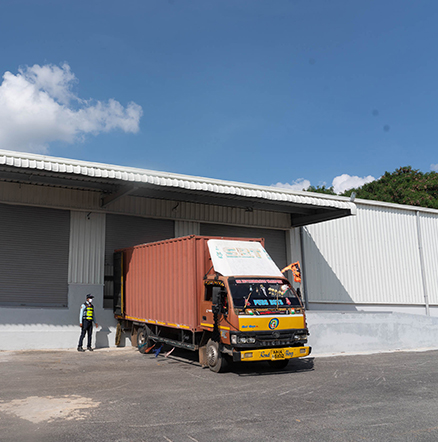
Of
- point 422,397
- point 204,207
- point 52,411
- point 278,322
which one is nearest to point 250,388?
point 278,322

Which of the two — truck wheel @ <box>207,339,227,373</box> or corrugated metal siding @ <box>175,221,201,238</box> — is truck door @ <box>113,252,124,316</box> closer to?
corrugated metal siding @ <box>175,221,201,238</box>

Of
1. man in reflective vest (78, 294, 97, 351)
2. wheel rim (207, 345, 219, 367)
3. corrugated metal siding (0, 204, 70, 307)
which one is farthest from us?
corrugated metal siding (0, 204, 70, 307)

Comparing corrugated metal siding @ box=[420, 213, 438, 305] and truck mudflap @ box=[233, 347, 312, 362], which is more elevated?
corrugated metal siding @ box=[420, 213, 438, 305]

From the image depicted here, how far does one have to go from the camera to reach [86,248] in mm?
18078

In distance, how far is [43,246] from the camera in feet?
56.7

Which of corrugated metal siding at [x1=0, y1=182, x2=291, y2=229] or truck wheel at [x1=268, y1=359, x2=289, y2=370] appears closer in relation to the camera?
truck wheel at [x1=268, y1=359, x2=289, y2=370]

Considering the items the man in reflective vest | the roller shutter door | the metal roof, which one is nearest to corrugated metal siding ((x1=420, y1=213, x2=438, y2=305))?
the metal roof

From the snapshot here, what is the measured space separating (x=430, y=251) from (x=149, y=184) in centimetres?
Answer: 1992

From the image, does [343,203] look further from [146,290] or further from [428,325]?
[146,290]

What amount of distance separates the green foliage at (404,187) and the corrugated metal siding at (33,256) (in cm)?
3875

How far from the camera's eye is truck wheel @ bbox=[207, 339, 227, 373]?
11414 millimetres

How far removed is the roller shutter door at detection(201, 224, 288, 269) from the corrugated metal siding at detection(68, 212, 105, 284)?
5.01 m

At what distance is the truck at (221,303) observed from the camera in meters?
11.2

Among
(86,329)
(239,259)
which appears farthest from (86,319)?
(239,259)
